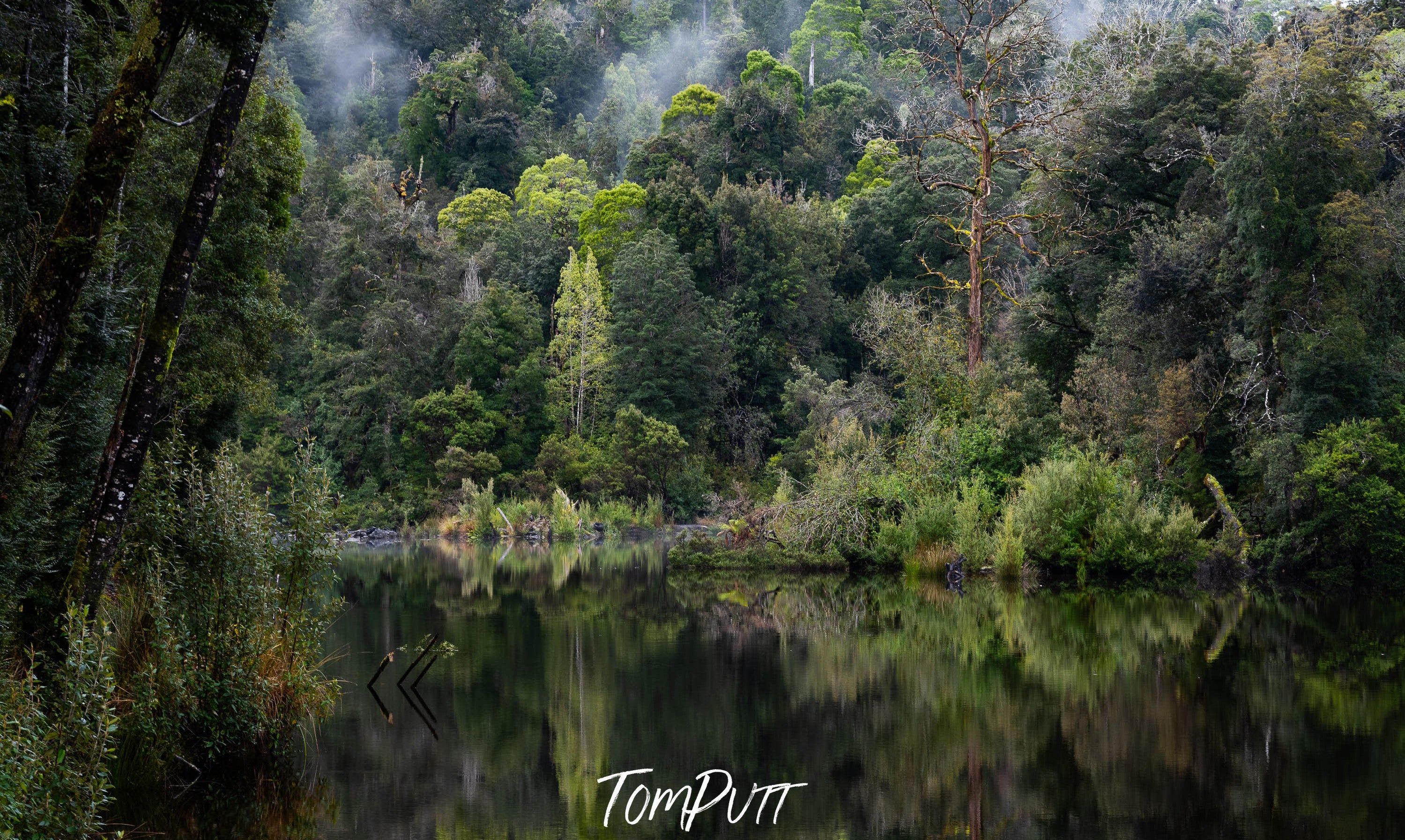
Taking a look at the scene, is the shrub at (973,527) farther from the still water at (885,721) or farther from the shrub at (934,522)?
the still water at (885,721)

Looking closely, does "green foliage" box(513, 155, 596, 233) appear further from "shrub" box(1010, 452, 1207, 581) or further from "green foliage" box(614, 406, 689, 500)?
"shrub" box(1010, 452, 1207, 581)

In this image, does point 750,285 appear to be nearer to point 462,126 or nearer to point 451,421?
point 451,421

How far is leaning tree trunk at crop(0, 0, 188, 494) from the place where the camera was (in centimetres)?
765

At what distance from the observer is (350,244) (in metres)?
51.5

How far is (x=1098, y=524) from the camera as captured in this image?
23453 mm

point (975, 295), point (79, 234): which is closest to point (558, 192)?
point (975, 295)

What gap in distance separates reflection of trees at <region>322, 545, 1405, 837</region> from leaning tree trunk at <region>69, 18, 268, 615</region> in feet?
8.49

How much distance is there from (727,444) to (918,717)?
3868 cm

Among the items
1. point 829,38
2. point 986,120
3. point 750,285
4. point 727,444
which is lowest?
point 727,444

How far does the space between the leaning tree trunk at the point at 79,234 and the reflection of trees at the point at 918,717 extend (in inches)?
144

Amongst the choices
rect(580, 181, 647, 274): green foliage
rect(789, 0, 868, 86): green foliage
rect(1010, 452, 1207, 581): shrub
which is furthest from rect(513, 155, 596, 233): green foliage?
rect(1010, 452, 1207, 581): shrub

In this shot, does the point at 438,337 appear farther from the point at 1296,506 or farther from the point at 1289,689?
the point at 1289,689

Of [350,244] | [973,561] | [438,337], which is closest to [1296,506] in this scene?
[973,561]

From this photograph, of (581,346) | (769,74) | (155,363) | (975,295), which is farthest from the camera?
(769,74)
